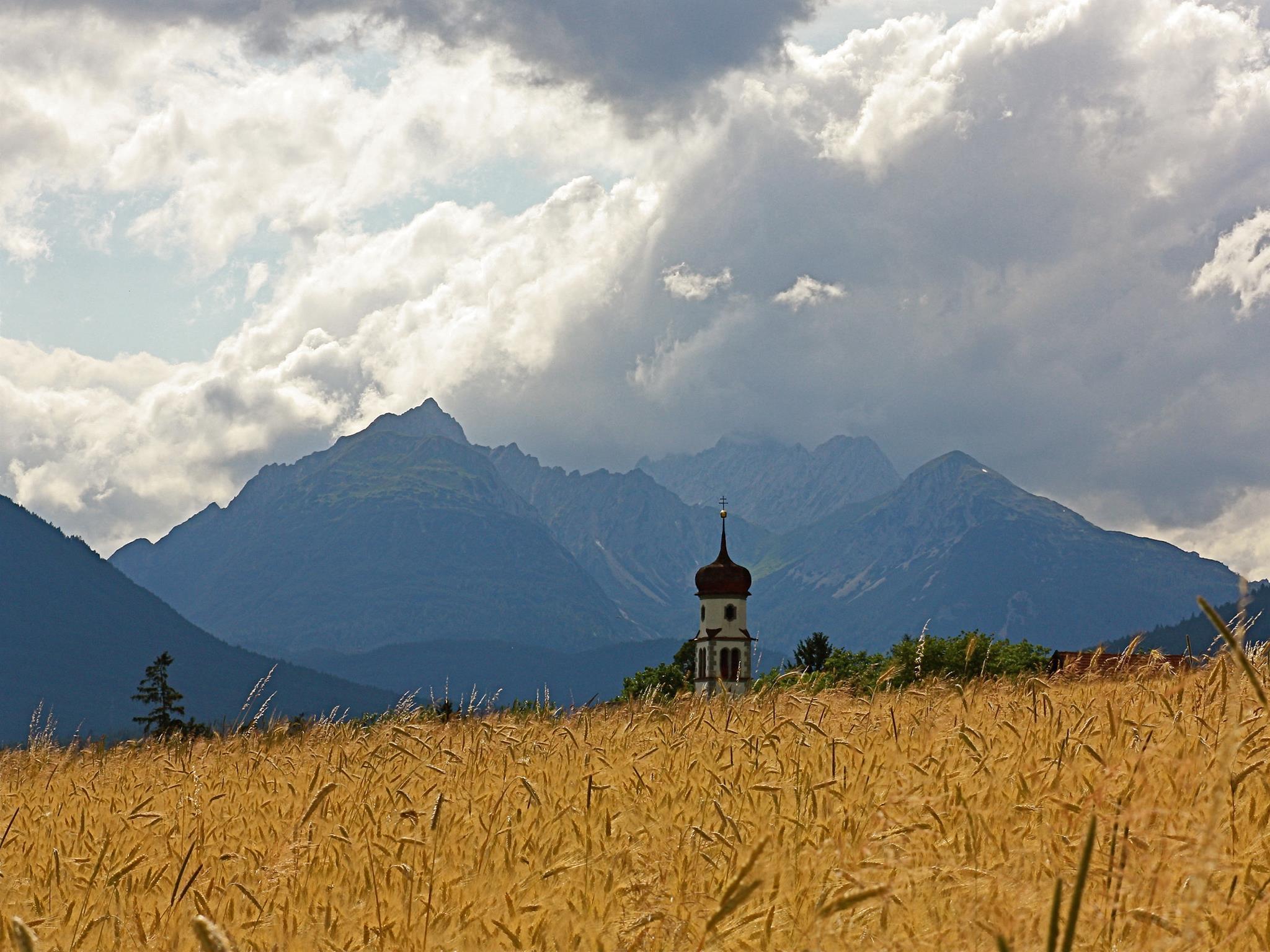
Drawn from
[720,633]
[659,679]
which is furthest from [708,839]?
[720,633]

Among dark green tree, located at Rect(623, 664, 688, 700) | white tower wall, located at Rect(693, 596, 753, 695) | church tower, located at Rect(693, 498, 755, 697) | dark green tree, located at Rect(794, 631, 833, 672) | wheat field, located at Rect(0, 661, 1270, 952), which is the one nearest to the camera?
wheat field, located at Rect(0, 661, 1270, 952)

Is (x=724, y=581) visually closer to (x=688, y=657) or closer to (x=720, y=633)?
(x=720, y=633)

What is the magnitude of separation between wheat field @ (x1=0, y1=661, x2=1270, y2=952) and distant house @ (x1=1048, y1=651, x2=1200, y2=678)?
185 centimetres

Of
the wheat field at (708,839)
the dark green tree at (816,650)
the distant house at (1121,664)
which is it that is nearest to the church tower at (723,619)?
the dark green tree at (816,650)

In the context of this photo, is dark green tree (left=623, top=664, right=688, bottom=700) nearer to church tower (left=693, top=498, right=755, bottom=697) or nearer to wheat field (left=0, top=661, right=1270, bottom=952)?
church tower (left=693, top=498, right=755, bottom=697)

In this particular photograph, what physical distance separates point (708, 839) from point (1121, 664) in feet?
28.4

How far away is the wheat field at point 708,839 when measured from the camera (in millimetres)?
5067

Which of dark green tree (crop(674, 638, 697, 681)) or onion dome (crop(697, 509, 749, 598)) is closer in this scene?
onion dome (crop(697, 509, 749, 598))

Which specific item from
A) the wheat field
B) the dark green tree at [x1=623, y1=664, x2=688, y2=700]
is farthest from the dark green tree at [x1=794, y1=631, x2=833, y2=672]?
the wheat field

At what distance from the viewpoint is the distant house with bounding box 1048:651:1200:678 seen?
12.6 m

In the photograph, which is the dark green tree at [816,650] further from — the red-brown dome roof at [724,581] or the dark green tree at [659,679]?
the dark green tree at [659,679]

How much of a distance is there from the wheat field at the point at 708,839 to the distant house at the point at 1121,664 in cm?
185

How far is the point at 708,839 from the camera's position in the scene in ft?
21.4

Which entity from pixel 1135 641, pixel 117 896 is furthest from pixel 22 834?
pixel 1135 641
